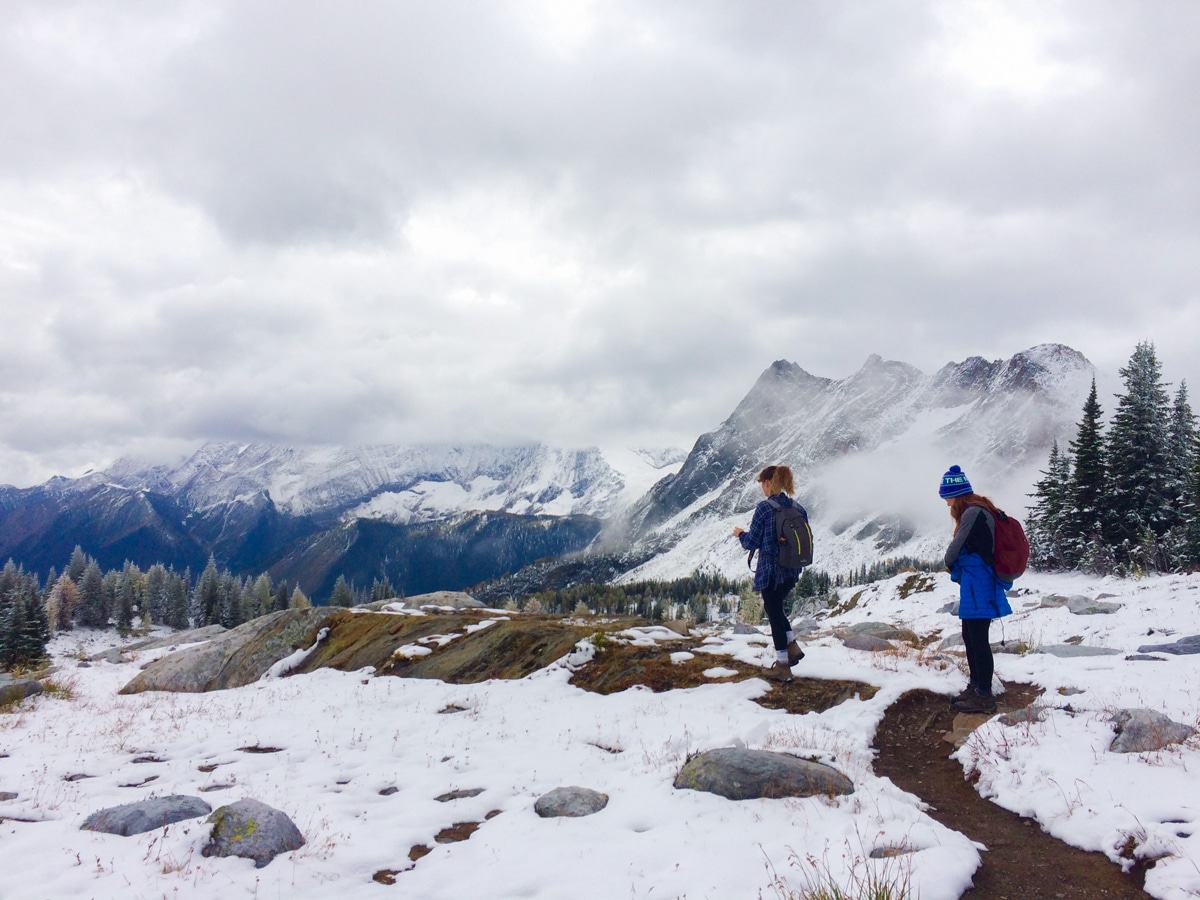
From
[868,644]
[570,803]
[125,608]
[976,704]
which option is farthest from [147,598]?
[976,704]

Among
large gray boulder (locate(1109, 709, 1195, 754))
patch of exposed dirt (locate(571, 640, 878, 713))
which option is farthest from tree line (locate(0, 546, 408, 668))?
large gray boulder (locate(1109, 709, 1195, 754))

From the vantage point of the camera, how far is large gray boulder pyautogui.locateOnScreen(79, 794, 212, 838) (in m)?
7.23

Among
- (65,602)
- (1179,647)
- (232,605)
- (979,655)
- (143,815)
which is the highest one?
(979,655)

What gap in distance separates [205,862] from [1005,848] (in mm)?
8124

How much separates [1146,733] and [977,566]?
309cm

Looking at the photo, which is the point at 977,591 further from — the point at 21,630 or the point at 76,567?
the point at 76,567

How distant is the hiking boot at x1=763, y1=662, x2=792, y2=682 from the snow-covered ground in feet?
1.76

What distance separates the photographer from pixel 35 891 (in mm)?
5805

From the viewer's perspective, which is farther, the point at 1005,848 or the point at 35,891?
the point at 1005,848

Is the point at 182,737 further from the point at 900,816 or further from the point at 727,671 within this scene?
the point at 900,816

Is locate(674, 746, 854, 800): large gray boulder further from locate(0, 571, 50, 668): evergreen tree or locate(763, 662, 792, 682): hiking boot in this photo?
locate(0, 571, 50, 668): evergreen tree

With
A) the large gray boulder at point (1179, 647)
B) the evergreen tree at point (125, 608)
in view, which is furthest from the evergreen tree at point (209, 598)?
the large gray boulder at point (1179, 647)

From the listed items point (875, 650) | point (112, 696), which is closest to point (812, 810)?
point (875, 650)

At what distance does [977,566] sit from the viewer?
10.3m
